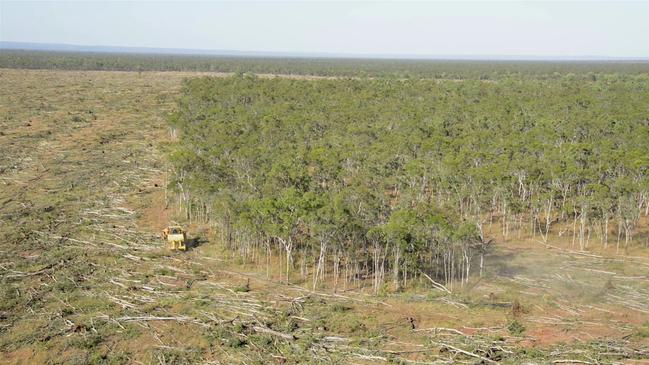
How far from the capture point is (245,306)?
81.0 feet

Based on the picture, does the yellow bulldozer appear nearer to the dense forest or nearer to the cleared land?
the cleared land

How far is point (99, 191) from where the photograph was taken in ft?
138

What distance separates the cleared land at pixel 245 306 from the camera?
2092 cm

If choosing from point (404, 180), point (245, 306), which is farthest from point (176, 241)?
point (404, 180)

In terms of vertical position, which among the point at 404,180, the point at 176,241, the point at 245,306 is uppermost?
the point at 404,180

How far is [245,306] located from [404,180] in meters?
18.6

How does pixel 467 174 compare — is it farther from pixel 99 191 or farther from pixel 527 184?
pixel 99 191

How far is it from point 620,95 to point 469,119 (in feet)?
89.9

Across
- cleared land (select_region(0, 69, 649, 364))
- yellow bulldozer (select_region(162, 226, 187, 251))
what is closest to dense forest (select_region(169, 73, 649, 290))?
cleared land (select_region(0, 69, 649, 364))

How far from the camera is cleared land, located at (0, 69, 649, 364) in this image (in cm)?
Result: 2092

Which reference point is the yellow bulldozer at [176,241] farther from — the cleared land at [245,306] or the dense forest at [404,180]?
the dense forest at [404,180]

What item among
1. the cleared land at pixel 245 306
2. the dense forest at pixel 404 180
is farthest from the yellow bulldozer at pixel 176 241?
the dense forest at pixel 404 180

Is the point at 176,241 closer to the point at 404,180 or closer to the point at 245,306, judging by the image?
the point at 245,306

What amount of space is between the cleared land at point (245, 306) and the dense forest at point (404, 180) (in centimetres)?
208
